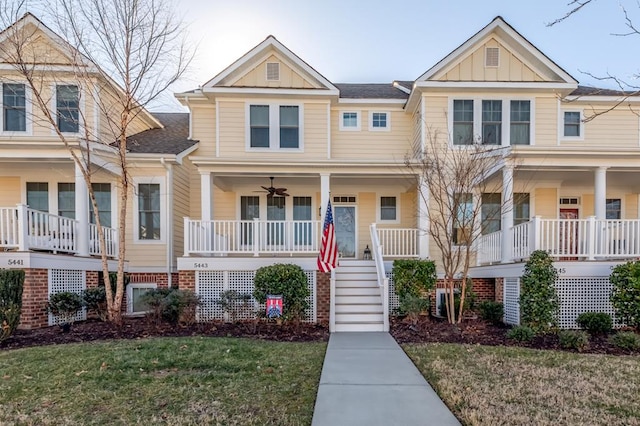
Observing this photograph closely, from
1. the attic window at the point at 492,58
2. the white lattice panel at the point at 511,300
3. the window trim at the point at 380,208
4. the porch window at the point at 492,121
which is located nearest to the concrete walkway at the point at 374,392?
the white lattice panel at the point at 511,300

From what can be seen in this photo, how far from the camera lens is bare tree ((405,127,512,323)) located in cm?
873

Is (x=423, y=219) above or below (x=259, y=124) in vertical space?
below

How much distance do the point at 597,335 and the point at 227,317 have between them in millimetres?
8032

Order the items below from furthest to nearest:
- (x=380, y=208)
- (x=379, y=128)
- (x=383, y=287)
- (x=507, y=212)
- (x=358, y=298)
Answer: (x=380, y=208)
(x=379, y=128)
(x=507, y=212)
(x=358, y=298)
(x=383, y=287)

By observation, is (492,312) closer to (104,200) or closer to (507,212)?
(507,212)

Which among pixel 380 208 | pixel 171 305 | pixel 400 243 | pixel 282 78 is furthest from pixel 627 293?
pixel 282 78

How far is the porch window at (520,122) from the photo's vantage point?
37.4 feet

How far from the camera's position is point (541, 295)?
7.50 metres

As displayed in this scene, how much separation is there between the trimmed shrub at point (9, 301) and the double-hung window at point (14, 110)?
5579mm

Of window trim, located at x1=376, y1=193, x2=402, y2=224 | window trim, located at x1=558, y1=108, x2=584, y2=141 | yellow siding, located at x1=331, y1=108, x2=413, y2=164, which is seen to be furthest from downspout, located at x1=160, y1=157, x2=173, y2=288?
window trim, located at x1=558, y1=108, x2=584, y2=141

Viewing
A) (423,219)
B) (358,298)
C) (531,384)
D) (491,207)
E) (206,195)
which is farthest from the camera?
(491,207)

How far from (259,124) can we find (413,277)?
6.53 meters

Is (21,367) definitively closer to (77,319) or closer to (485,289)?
(77,319)

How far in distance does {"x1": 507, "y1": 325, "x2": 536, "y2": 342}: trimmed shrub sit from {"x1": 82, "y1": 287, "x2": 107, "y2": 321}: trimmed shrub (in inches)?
346
